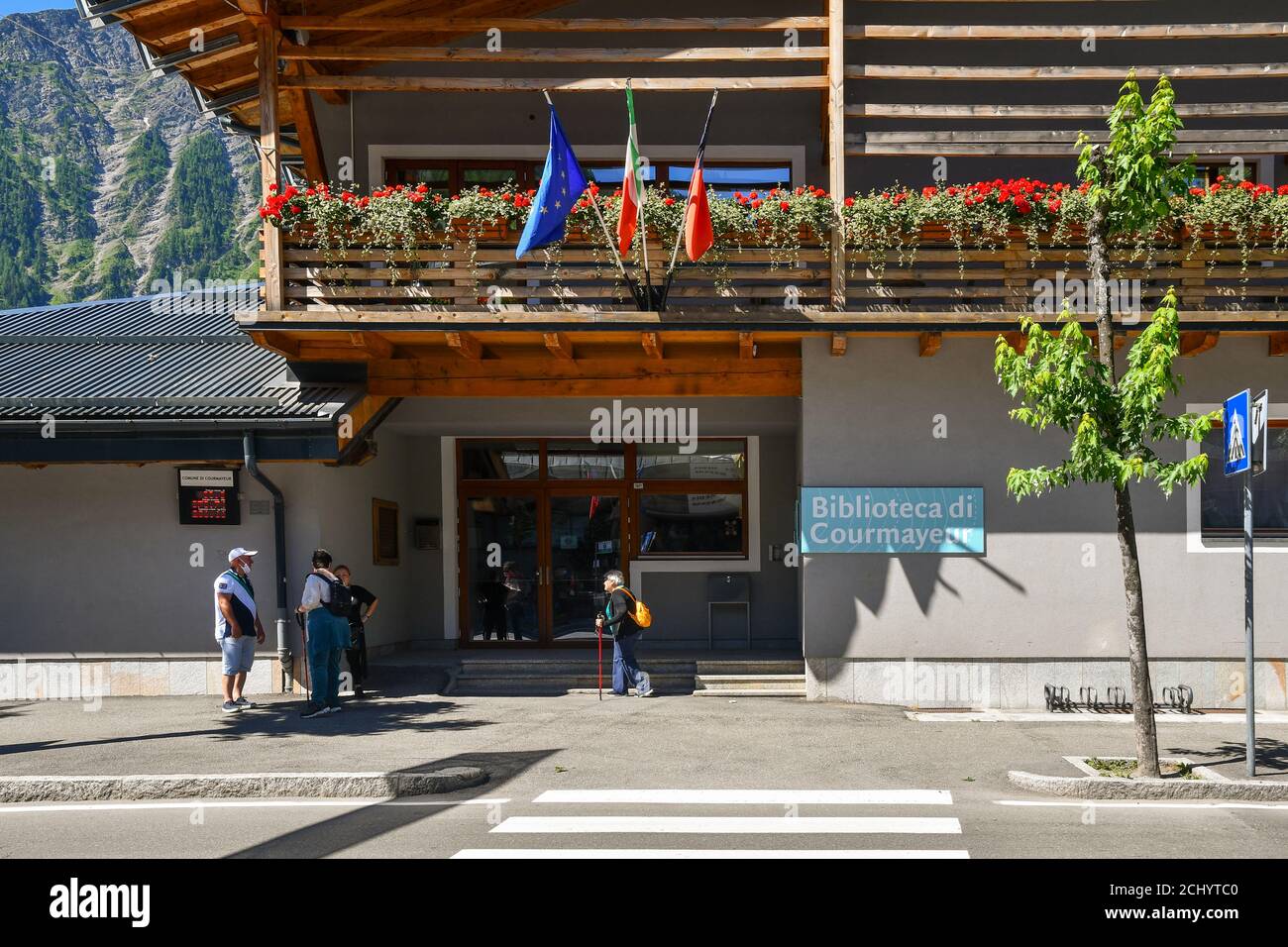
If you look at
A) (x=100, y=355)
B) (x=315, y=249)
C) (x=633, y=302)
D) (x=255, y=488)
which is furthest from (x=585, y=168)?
(x=100, y=355)

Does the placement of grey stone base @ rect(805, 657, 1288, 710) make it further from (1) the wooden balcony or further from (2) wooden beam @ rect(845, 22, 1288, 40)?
(2) wooden beam @ rect(845, 22, 1288, 40)

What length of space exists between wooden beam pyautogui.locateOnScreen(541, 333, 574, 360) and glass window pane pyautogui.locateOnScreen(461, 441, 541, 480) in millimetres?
3142

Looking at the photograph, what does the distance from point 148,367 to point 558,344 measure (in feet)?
19.5

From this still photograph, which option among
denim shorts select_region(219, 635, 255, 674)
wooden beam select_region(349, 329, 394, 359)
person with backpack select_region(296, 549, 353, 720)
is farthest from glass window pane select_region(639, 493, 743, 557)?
denim shorts select_region(219, 635, 255, 674)

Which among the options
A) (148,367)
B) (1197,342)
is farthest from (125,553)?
(1197,342)

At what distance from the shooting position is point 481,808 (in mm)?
8297

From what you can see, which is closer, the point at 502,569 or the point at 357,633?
the point at 357,633

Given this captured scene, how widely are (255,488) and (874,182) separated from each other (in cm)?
850

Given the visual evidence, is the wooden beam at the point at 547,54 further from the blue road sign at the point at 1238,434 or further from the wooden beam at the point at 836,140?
the blue road sign at the point at 1238,434

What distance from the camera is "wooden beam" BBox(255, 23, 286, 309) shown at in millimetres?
12867

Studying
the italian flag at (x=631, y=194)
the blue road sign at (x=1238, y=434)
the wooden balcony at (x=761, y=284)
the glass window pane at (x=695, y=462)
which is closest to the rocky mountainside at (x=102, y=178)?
the glass window pane at (x=695, y=462)

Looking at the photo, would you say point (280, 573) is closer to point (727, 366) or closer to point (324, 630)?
point (324, 630)

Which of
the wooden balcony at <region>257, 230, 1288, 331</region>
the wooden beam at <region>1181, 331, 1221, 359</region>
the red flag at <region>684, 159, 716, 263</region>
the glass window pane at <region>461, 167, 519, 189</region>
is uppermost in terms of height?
the glass window pane at <region>461, 167, 519, 189</region>

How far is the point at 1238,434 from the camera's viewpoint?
929 cm
